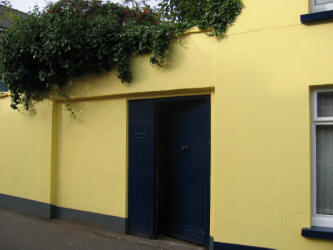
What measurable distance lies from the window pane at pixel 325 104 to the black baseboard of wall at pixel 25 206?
6164 millimetres

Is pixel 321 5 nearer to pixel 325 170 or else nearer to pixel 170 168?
pixel 325 170

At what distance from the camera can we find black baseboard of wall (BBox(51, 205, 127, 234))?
6047 mm

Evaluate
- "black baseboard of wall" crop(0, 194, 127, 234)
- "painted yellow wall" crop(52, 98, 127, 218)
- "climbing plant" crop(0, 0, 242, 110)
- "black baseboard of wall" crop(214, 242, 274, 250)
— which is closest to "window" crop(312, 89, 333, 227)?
"black baseboard of wall" crop(214, 242, 274, 250)

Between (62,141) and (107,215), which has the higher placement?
(62,141)

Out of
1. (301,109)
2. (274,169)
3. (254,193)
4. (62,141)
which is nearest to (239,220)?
(254,193)

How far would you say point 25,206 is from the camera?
7730 millimetres

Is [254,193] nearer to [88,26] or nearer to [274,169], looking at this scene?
[274,169]

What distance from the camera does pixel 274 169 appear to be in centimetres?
438

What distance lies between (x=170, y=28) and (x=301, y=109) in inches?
103

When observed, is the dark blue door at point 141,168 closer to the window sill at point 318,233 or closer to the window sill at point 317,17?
the window sill at point 318,233

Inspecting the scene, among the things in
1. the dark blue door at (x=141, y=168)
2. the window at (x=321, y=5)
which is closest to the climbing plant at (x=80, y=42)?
the dark blue door at (x=141, y=168)

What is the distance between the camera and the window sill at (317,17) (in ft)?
13.4

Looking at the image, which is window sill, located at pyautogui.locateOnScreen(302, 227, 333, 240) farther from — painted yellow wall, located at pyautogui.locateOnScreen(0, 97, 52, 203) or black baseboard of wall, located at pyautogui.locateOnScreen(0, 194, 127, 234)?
painted yellow wall, located at pyautogui.locateOnScreen(0, 97, 52, 203)

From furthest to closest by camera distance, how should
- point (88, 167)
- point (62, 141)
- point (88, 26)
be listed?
point (62, 141)
point (88, 167)
point (88, 26)
